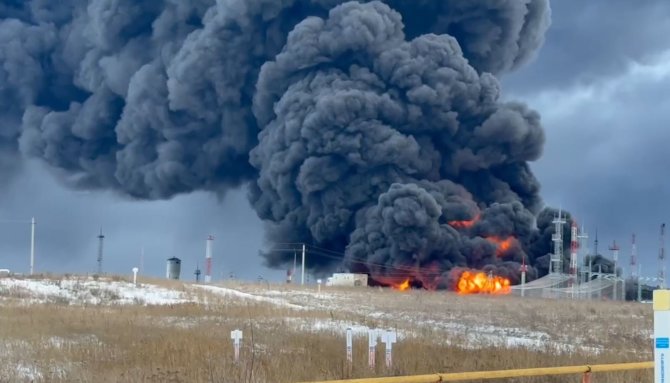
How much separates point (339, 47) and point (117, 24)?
2156 centimetres

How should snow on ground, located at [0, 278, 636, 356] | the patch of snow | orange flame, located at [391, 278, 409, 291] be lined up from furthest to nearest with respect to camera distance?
1. orange flame, located at [391, 278, 409, 291]
2. snow on ground, located at [0, 278, 636, 356]
3. the patch of snow

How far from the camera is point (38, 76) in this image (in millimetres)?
85125

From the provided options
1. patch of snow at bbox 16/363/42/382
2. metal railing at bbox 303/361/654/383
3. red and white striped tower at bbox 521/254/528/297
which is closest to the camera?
metal railing at bbox 303/361/654/383

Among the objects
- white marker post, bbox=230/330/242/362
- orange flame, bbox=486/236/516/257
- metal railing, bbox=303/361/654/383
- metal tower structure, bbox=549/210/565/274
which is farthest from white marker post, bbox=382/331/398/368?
metal tower structure, bbox=549/210/565/274

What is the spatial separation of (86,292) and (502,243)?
39965 mm

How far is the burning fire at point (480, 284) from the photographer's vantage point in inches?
2504

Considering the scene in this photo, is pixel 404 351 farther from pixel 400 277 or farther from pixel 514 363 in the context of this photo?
pixel 400 277

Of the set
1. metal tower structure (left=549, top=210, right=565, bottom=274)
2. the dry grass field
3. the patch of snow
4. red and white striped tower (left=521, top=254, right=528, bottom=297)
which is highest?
metal tower structure (left=549, top=210, right=565, bottom=274)

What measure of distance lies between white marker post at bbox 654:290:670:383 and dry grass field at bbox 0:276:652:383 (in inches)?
235

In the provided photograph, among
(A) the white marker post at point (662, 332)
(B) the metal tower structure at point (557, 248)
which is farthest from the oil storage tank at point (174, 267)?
(A) the white marker post at point (662, 332)

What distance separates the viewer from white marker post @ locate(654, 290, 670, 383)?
7.96 meters

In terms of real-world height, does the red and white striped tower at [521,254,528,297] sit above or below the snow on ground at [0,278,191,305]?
above

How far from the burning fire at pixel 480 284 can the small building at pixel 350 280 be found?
22.9 ft

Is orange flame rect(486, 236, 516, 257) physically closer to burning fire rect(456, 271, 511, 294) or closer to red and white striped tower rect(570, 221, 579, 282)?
burning fire rect(456, 271, 511, 294)
